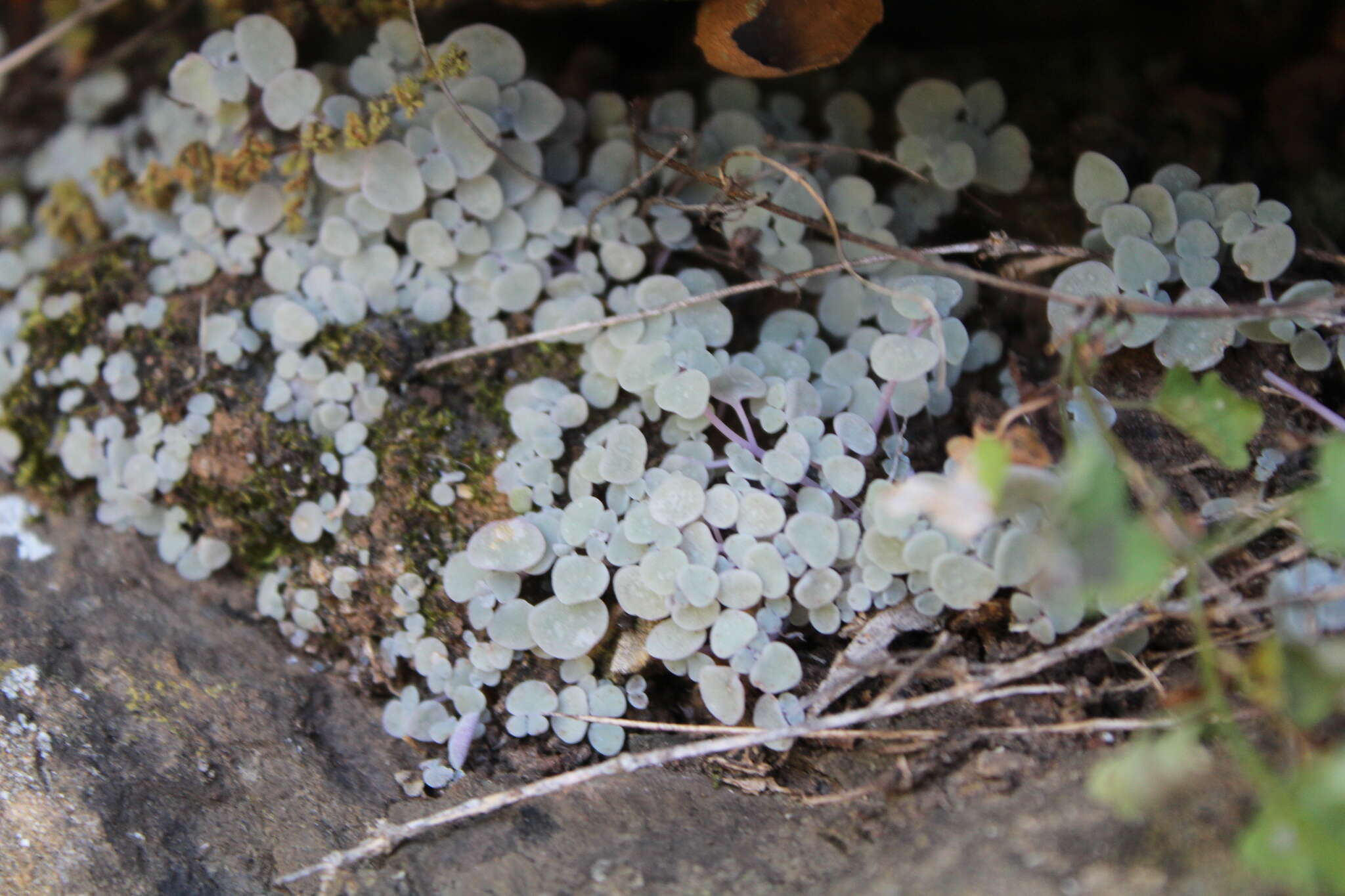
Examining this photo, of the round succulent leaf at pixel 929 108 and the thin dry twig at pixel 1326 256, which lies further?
the round succulent leaf at pixel 929 108

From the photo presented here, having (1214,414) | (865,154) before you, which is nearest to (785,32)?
(865,154)

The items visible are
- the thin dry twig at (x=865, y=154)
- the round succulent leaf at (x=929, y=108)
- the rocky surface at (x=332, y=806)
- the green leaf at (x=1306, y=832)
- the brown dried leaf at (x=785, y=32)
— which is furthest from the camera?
the round succulent leaf at (x=929, y=108)

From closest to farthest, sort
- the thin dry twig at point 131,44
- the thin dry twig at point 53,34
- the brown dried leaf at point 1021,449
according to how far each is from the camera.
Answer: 1. the brown dried leaf at point 1021,449
2. the thin dry twig at point 53,34
3. the thin dry twig at point 131,44

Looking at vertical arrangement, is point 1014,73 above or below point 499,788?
above

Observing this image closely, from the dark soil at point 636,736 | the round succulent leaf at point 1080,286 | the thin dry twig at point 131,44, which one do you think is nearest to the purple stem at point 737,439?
the dark soil at point 636,736

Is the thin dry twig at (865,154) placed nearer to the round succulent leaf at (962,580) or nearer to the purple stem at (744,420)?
the purple stem at (744,420)

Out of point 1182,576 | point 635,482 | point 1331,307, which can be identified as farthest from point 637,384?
point 1331,307

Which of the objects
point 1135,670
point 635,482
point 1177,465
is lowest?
point 1135,670

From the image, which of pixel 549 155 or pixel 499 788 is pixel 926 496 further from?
pixel 549 155
